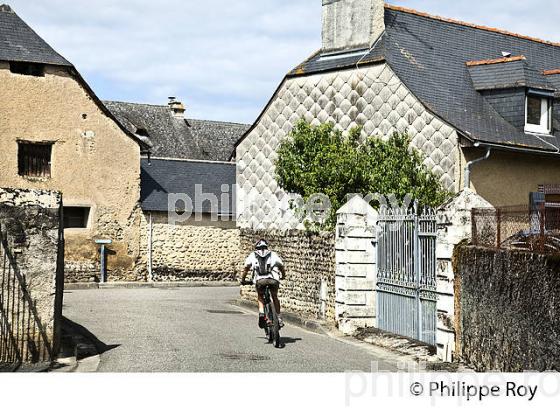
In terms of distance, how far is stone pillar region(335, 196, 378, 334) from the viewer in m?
15.4

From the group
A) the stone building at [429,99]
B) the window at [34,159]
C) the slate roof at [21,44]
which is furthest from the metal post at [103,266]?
the stone building at [429,99]

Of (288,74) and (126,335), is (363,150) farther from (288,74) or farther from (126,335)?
(126,335)

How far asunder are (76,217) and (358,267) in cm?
1701

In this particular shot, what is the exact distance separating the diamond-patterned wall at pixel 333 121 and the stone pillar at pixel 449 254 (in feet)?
25.2

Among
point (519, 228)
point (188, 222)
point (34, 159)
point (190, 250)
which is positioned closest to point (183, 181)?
point (188, 222)

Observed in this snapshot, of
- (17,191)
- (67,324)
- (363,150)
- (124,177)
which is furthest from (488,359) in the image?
(124,177)

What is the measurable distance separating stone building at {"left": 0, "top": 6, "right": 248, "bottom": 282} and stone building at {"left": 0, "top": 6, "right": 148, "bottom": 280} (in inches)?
1.3

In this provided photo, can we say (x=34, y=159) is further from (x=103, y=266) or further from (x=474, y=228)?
(x=474, y=228)

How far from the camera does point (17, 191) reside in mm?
11062

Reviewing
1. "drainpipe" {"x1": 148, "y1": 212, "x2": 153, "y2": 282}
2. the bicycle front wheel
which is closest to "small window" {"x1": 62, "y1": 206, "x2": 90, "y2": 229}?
"drainpipe" {"x1": 148, "y1": 212, "x2": 153, "y2": 282}

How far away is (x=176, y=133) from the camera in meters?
48.0

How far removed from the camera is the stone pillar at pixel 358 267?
50.5 feet
